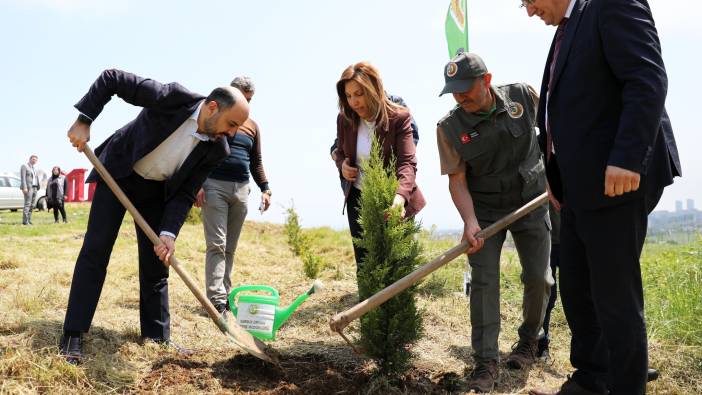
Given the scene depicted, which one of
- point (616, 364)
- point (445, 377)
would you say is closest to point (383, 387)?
point (445, 377)

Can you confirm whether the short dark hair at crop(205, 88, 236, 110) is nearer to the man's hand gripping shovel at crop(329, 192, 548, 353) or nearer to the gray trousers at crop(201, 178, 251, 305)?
the man's hand gripping shovel at crop(329, 192, 548, 353)

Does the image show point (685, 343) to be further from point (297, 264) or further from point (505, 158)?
point (297, 264)

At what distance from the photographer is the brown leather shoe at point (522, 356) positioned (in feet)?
14.0

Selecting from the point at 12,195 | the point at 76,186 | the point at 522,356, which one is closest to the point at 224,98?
the point at 522,356

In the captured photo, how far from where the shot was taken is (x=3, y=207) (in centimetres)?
2483

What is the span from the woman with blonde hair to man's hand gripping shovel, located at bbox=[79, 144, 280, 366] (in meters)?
0.94

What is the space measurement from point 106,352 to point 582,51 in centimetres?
368

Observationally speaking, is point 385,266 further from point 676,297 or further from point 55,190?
point 55,190

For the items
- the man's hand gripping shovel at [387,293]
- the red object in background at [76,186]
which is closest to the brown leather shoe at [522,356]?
the man's hand gripping shovel at [387,293]

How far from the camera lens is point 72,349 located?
388cm

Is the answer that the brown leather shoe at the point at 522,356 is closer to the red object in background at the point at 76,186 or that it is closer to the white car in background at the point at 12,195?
the white car in background at the point at 12,195

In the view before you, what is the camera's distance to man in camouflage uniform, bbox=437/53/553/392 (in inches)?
153

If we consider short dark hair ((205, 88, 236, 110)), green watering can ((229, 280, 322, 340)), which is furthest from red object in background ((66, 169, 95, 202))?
short dark hair ((205, 88, 236, 110))

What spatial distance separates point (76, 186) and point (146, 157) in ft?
86.4
